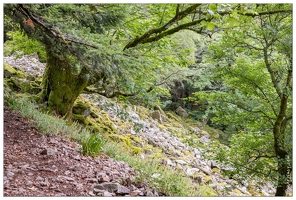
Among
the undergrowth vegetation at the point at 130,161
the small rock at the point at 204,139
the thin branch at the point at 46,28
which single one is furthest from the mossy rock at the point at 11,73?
the small rock at the point at 204,139

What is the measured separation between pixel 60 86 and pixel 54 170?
270 centimetres

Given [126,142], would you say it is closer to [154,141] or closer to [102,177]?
[154,141]

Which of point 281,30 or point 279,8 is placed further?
point 279,8

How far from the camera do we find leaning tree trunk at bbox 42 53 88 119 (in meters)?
4.98

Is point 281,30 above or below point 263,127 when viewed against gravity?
above

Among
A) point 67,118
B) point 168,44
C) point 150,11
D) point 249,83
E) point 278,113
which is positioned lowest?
point 67,118

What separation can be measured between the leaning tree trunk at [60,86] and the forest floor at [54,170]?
1419 mm

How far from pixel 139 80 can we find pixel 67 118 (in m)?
2.15

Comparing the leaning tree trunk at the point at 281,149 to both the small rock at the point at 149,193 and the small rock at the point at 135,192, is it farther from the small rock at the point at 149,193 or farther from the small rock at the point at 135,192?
the small rock at the point at 135,192

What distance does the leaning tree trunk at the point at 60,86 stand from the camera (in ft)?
16.3

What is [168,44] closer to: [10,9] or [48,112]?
[48,112]

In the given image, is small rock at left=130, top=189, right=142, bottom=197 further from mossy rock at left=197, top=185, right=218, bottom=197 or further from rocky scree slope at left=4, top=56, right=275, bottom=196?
rocky scree slope at left=4, top=56, right=275, bottom=196

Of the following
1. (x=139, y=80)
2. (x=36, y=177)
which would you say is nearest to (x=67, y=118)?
(x=139, y=80)

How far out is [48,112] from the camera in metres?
5.06
